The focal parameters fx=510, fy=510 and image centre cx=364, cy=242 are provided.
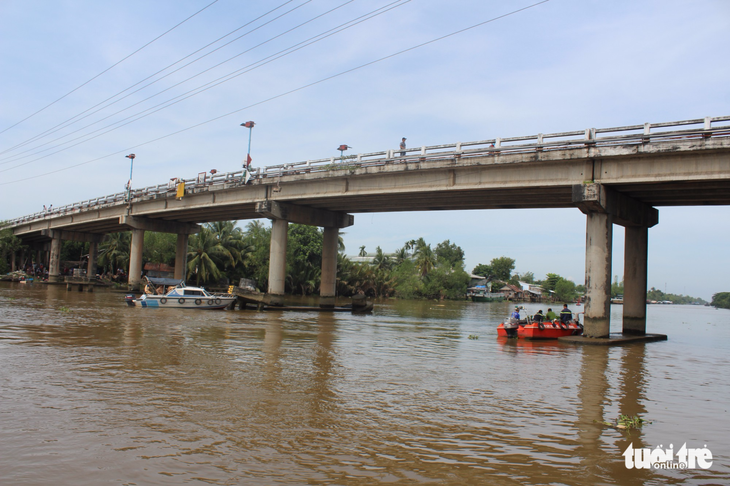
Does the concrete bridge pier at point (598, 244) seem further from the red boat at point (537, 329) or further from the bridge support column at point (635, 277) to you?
the bridge support column at point (635, 277)

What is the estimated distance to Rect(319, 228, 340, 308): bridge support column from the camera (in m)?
41.9

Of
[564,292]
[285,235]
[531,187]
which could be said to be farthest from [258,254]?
[564,292]

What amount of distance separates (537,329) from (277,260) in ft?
68.6

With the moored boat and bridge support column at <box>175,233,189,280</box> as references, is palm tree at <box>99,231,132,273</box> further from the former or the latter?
the moored boat

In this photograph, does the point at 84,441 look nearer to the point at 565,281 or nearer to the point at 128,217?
the point at 128,217

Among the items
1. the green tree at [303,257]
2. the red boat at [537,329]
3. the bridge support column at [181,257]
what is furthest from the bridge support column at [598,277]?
the green tree at [303,257]

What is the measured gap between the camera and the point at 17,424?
7.63m

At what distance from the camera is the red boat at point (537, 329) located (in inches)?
997

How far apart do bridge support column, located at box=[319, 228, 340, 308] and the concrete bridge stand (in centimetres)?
8

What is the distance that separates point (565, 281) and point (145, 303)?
141 metres

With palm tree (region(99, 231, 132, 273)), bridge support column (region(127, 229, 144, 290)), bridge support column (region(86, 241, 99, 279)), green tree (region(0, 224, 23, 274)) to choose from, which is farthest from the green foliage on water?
green tree (region(0, 224, 23, 274))

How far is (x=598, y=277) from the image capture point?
24.3m

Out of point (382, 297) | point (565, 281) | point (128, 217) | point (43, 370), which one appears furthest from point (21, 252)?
point (565, 281)

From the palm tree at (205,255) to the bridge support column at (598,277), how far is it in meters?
53.3
